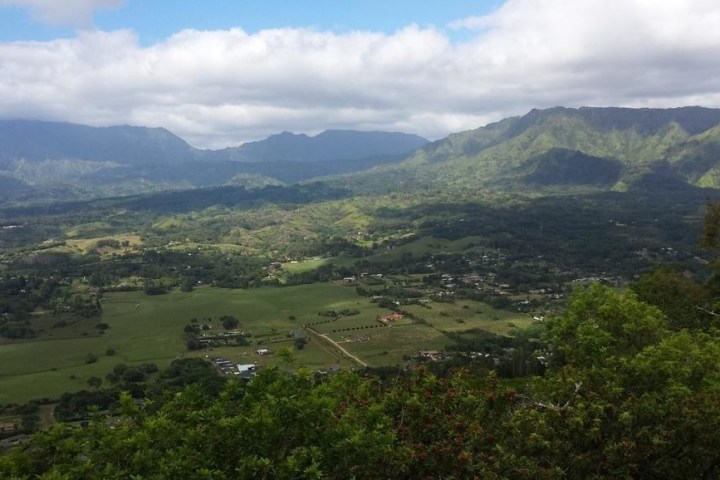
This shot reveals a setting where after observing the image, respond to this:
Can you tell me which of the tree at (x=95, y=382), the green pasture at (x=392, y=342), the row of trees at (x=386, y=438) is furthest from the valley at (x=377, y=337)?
the tree at (x=95, y=382)

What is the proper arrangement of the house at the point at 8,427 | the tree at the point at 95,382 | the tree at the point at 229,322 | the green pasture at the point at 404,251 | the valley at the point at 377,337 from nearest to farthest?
the valley at the point at 377,337 → the house at the point at 8,427 → the tree at the point at 95,382 → the tree at the point at 229,322 → the green pasture at the point at 404,251

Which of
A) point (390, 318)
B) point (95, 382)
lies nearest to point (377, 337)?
point (390, 318)

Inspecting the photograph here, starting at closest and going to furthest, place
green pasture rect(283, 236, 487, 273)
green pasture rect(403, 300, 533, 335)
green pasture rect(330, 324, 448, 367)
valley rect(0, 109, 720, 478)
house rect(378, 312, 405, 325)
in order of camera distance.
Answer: valley rect(0, 109, 720, 478)
green pasture rect(330, 324, 448, 367)
green pasture rect(403, 300, 533, 335)
house rect(378, 312, 405, 325)
green pasture rect(283, 236, 487, 273)

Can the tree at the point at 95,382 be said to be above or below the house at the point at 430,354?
above

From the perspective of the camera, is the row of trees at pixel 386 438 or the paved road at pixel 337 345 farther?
the paved road at pixel 337 345

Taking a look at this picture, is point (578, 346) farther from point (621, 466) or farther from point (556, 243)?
point (556, 243)

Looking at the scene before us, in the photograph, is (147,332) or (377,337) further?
(147,332)

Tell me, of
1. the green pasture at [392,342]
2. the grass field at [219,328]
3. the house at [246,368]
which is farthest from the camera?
the green pasture at [392,342]

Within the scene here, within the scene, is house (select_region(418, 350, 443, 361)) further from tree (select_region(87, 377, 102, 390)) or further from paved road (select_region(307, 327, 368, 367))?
tree (select_region(87, 377, 102, 390))

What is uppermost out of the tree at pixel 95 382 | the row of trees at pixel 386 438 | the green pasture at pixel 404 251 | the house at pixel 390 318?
the row of trees at pixel 386 438

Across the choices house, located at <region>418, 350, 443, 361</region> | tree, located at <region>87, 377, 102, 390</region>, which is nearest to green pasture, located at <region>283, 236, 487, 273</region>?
house, located at <region>418, 350, 443, 361</region>

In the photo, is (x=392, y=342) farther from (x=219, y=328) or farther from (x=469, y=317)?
(x=219, y=328)

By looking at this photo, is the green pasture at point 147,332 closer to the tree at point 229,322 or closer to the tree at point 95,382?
the tree at point 229,322
